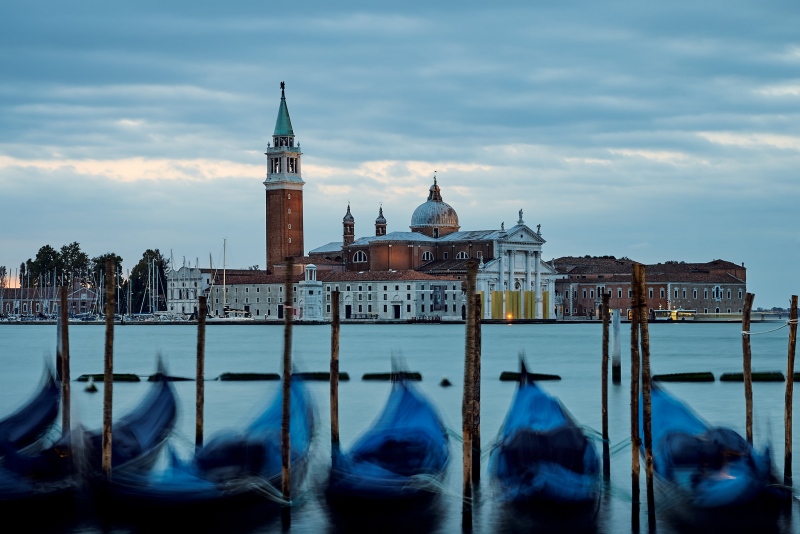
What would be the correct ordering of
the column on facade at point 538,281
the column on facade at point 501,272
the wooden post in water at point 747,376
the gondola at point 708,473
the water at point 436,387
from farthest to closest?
1. the column on facade at point 538,281
2. the column on facade at point 501,272
3. the wooden post in water at point 747,376
4. the water at point 436,387
5. the gondola at point 708,473

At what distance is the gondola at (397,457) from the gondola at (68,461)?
1777 mm

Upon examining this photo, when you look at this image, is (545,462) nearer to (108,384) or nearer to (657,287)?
(108,384)

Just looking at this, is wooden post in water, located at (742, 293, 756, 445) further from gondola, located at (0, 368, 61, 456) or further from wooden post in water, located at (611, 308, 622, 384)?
wooden post in water, located at (611, 308, 622, 384)

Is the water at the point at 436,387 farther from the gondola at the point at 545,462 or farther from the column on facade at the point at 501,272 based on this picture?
the column on facade at the point at 501,272

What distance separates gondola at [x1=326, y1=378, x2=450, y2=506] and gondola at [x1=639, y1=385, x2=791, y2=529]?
1.97 m

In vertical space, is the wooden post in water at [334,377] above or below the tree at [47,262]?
below

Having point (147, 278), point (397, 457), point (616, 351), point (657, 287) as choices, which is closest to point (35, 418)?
point (397, 457)

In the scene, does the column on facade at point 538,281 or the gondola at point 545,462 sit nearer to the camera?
the gondola at point 545,462

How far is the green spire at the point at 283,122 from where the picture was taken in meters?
80.4

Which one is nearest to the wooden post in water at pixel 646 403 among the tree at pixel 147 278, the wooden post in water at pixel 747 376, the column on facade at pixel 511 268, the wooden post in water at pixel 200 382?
the wooden post in water at pixel 747 376

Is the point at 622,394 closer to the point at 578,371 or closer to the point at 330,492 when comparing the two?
the point at 578,371

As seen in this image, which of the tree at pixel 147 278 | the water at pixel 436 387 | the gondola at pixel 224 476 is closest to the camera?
the gondola at pixel 224 476

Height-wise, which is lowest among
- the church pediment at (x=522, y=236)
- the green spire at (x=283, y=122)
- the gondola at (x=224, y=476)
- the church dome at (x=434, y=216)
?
the gondola at (x=224, y=476)

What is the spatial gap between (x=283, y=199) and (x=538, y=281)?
1707cm
